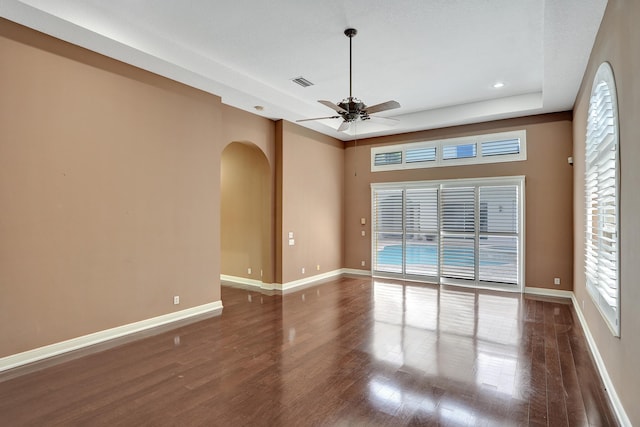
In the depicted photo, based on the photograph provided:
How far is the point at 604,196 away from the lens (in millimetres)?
3092

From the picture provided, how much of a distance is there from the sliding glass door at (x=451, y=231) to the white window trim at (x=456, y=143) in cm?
41

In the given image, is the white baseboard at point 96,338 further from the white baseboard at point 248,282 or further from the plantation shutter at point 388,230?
the plantation shutter at point 388,230

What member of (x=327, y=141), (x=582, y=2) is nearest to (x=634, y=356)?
(x=582, y=2)

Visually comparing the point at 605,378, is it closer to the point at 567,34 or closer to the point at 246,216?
the point at 567,34

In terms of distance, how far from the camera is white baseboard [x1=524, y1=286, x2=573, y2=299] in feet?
20.2

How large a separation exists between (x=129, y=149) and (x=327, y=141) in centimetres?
468

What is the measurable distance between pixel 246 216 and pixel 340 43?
4.14m

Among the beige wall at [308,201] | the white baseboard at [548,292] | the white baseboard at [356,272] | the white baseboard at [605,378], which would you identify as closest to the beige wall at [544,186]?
the white baseboard at [548,292]

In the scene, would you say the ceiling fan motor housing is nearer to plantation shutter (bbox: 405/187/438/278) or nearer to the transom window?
the transom window

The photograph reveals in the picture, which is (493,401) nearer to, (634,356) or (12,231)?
(634,356)

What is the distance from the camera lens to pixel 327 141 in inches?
319

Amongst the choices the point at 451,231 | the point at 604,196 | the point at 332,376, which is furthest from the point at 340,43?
the point at 451,231

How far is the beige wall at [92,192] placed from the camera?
3.38 metres

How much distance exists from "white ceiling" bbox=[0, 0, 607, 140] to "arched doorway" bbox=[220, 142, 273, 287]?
1.35m
